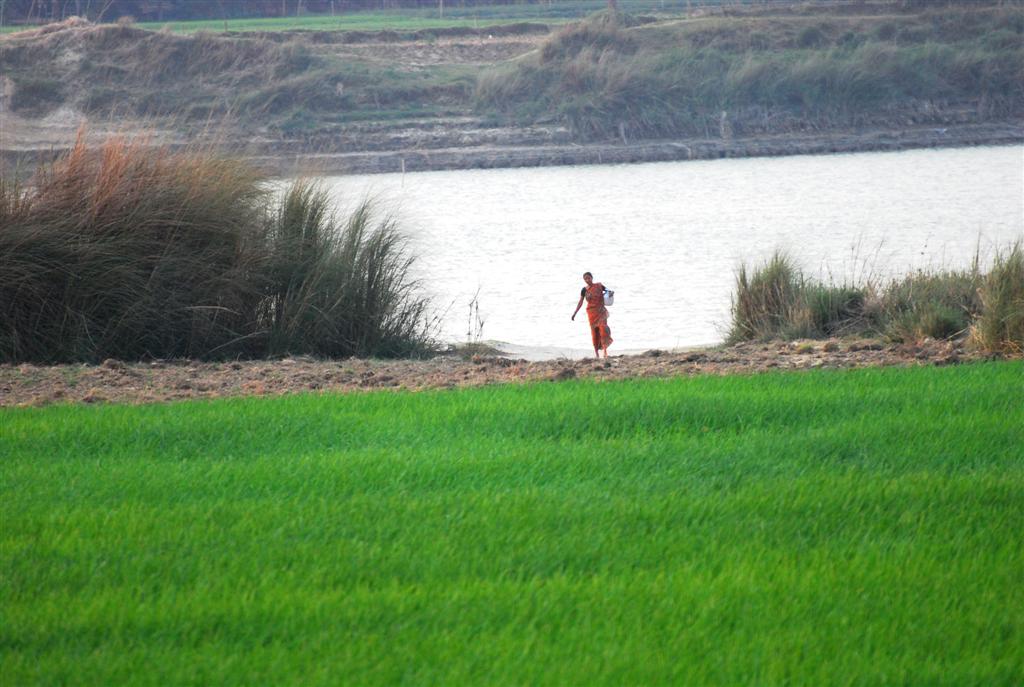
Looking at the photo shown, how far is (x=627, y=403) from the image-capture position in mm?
8117

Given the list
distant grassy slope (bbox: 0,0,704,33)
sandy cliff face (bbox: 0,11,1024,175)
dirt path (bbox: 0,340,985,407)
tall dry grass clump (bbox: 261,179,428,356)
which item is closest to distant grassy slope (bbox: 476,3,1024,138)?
sandy cliff face (bbox: 0,11,1024,175)

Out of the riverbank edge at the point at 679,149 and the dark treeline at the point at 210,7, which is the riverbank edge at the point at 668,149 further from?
the dark treeline at the point at 210,7

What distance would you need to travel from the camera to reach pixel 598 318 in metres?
14.4

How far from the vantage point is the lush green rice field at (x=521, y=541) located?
4398 millimetres

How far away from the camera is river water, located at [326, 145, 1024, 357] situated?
61.8ft

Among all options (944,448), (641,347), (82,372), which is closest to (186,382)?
(82,372)

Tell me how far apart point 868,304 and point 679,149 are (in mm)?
32827

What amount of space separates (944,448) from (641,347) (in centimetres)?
902

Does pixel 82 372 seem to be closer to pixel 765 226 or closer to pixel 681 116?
pixel 765 226

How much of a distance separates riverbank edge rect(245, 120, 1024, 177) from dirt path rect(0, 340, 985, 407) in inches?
1162

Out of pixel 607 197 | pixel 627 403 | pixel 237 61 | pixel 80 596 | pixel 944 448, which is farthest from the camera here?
pixel 237 61

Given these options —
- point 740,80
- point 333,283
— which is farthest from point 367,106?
point 333,283

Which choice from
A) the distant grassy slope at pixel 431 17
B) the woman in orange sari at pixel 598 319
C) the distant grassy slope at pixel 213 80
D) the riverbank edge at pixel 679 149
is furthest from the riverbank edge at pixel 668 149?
the woman in orange sari at pixel 598 319

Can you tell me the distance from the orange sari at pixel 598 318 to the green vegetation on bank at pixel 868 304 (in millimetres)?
1433
